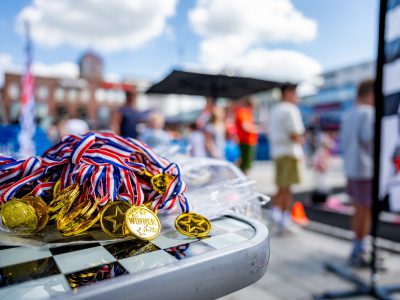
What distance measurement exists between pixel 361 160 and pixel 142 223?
2.63 metres

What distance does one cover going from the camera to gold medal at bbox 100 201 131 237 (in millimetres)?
721

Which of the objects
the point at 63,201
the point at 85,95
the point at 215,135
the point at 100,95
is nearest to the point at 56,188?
the point at 63,201

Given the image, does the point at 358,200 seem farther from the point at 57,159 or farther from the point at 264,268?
the point at 57,159

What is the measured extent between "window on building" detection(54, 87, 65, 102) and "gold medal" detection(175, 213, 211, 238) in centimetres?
5178

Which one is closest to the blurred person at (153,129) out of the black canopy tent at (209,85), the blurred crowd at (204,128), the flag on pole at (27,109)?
the blurred crowd at (204,128)

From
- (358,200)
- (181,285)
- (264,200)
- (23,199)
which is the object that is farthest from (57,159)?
(358,200)

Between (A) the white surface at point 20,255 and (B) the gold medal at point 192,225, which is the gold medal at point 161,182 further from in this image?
(A) the white surface at point 20,255

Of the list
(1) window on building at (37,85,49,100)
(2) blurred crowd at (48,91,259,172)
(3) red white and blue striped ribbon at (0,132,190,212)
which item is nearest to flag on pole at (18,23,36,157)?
(2) blurred crowd at (48,91,259,172)

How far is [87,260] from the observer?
0.62 m

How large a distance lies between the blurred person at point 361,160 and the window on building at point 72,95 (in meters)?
50.9

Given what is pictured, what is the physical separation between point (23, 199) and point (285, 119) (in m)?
3.34

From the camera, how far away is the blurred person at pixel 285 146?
3.72m

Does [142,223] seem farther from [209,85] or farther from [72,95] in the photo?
[72,95]

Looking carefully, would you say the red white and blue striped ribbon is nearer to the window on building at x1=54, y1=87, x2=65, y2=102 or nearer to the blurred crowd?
the blurred crowd
